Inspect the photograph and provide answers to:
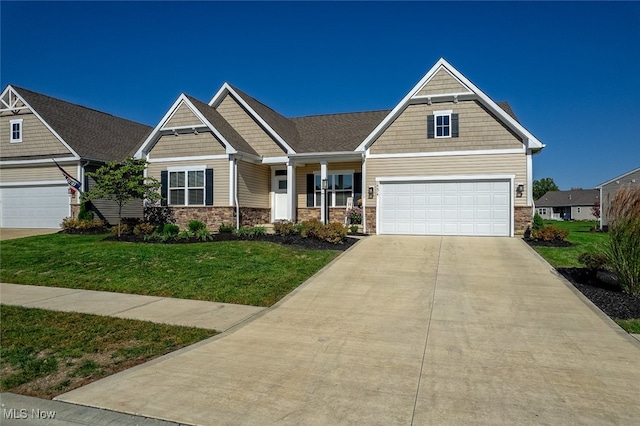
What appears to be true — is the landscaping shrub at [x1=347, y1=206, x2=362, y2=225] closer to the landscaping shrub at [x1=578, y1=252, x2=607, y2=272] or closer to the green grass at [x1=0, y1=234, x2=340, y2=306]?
the green grass at [x1=0, y1=234, x2=340, y2=306]

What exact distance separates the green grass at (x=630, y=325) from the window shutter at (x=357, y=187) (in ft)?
41.1

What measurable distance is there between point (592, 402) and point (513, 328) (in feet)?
8.00

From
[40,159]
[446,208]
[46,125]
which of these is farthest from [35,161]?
[446,208]

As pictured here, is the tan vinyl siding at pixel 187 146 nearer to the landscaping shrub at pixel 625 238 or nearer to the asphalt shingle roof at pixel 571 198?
the landscaping shrub at pixel 625 238

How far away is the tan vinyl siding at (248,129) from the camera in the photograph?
1967cm

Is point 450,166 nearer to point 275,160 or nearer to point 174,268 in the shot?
point 275,160

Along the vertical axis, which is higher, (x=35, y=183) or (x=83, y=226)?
(x=35, y=183)

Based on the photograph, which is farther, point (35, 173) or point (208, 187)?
point (35, 173)

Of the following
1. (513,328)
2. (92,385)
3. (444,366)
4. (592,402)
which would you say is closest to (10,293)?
(92,385)

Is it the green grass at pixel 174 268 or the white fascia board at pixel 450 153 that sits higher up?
the white fascia board at pixel 450 153

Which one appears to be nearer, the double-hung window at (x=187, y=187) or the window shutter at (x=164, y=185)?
the double-hung window at (x=187, y=187)

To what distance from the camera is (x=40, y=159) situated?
68.6 feet

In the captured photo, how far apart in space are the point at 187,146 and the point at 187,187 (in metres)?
1.83

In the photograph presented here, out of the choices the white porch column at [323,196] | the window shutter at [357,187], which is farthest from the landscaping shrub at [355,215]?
the white porch column at [323,196]
